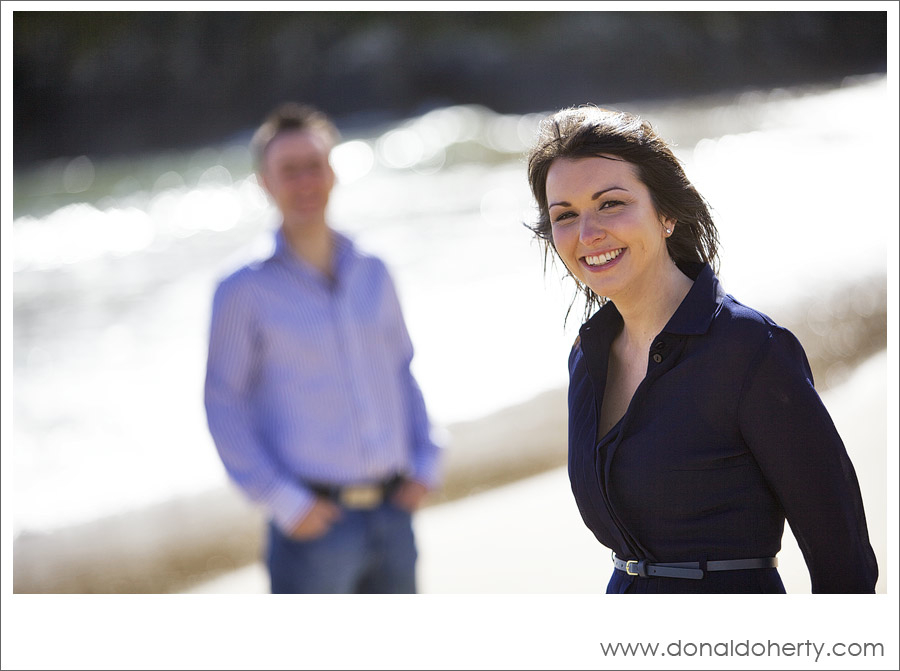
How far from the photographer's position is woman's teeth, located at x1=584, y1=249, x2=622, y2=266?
112cm

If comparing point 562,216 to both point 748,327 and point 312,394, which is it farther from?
point 312,394

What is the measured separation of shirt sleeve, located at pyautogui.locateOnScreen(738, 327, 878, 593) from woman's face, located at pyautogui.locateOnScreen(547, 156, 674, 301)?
0.19 meters

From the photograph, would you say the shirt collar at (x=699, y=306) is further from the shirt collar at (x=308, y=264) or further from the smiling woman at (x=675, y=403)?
the shirt collar at (x=308, y=264)

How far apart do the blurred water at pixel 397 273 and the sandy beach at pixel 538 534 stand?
0.64m

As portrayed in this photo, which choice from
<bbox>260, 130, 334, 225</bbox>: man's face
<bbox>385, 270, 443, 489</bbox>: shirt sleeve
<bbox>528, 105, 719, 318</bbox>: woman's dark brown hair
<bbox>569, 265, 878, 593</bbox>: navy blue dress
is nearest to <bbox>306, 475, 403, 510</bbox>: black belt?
<bbox>385, 270, 443, 489</bbox>: shirt sleeve

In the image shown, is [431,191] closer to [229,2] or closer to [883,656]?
[229,2]

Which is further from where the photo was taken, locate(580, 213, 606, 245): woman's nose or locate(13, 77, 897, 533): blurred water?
locate(13, 77, 897, 533): blurred water

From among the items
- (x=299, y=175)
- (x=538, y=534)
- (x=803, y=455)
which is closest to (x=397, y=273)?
(x=538, y=534)

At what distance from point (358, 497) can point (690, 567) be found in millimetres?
744

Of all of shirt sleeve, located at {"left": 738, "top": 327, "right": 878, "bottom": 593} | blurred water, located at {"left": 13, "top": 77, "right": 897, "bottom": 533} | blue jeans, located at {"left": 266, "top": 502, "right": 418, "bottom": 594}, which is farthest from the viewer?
blurred water, located at {"left": 13, "top": 77, "right": 897, "bottom": 533}

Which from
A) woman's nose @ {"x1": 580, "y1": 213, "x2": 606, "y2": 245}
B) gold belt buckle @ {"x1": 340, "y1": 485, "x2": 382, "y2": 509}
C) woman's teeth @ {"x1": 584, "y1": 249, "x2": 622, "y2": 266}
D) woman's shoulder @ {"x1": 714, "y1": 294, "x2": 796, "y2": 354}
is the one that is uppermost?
woman's nose @ {"x1": 580, "y1": 213, "x2": 606, "y2": 245}

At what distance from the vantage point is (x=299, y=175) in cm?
166

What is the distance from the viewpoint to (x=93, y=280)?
5.84 meters

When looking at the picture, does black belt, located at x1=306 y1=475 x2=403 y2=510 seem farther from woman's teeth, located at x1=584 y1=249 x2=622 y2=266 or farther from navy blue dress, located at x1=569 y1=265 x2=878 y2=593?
woman's teeth, located at x1=584 y1=249 x2=622 y2=266
